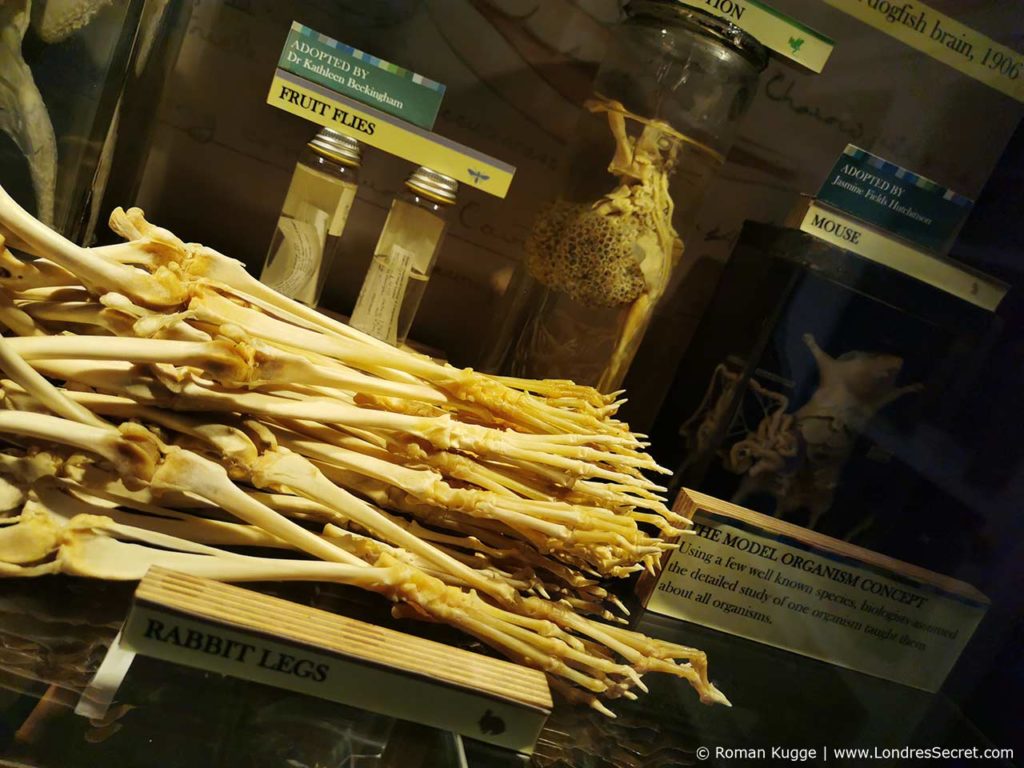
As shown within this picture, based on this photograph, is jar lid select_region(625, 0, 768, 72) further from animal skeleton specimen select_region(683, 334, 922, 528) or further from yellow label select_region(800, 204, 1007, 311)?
animal skeleton specimen select_region(683, 334, 922, 528)

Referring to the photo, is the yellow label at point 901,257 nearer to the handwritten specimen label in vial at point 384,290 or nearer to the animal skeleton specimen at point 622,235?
the animal skeleton specimen at point 622,235

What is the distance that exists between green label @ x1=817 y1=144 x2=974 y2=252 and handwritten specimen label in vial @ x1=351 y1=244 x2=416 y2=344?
1.42ft

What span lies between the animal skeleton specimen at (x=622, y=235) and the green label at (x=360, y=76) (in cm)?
19

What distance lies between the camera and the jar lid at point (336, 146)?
90cm

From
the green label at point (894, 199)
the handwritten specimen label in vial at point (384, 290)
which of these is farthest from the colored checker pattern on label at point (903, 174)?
the handwritten specimen label in vial at point (384, 290)

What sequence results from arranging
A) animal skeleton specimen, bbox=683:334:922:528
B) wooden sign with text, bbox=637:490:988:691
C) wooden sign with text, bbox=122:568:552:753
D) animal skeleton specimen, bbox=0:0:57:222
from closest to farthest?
wooden sign with text, bbox=122:568:552:753 → animal skeleton specimen, bbox=0:0:57:222 → wooden sign with text, bbox=637:490:988:691 → animal skeleton specimen, bbox=683:334:922:528

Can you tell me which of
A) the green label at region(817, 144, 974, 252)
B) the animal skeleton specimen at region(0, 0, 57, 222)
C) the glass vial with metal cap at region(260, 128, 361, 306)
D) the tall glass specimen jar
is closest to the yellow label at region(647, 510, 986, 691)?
the tall glass specimen jar

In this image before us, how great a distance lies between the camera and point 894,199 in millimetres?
923

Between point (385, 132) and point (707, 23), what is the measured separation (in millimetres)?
344

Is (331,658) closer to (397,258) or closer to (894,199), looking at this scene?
(397,258)

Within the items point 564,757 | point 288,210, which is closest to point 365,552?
point 564,757

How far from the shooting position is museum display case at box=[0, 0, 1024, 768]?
1.93ft

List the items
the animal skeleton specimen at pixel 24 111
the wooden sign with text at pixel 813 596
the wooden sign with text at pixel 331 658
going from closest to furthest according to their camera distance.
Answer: the wooden sign with text at pixel 331 658 < the animal skeleton specimen at pixel 24 111 < the wooden sign with text at pixel 813 596

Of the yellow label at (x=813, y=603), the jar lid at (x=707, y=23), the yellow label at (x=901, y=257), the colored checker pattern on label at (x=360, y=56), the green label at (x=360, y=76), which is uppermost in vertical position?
the jar lid at (x=707, y=23)
